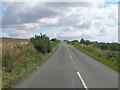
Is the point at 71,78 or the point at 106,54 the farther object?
the point at 106,54

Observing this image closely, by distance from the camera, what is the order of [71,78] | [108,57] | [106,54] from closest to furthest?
[71,78]
[108,57]
[106,54]

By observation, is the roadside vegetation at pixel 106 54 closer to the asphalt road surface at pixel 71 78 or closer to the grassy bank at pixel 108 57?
the grassy bank at pixel 108 57

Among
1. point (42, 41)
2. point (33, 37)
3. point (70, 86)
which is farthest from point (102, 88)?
point (33, 37)

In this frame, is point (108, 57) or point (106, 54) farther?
Result: point (106, 54)

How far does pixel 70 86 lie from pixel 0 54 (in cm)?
873

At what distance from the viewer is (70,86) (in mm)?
9484

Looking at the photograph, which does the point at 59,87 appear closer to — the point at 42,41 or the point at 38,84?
the point at 38,84

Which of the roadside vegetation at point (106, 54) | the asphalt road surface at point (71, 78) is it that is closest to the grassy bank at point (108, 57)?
the roadside vegetation at point (106, 54)

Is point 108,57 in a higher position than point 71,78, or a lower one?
lower

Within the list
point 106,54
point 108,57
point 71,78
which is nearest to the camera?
point 71,78

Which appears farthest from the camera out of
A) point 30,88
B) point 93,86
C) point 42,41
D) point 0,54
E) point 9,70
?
point 42,41

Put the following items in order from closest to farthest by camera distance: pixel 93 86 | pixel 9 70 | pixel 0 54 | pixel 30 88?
1. pixel 30 88
2. pixel 93 86
3. pixel 9 70
4. pixel 0 54

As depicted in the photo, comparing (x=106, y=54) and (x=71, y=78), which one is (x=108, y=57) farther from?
(x=71, y=78)

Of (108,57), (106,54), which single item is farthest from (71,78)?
(106,54)
